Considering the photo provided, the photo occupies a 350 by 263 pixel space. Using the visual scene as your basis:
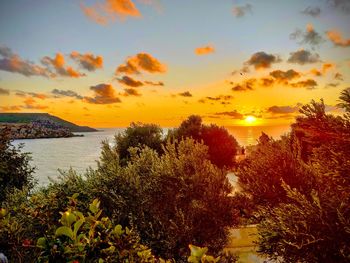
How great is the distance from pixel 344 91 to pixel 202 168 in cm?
876

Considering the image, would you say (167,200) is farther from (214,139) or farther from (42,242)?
(214,139)

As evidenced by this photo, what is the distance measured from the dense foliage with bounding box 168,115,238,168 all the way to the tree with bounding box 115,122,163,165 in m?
5.56

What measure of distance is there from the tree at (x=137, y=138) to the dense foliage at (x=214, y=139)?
556 cm

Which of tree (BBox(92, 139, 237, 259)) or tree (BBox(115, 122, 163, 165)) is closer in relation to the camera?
tree (BBox(92, 139, 237, 259))

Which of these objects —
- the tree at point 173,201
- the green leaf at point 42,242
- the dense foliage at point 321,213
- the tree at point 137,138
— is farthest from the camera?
the tree at point 137,138

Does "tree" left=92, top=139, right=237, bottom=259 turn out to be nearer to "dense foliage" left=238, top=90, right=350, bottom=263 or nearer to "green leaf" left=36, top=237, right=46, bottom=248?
"dense foliage" left=238, top=90, right=350, bottom=263

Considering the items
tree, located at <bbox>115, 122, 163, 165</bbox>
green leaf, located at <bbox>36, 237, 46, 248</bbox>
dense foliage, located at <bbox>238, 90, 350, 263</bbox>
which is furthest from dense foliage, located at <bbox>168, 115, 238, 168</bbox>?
green leaf, located at <bbox>36, 237, 46, 248</bbox>

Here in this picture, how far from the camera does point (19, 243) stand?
5793 mm

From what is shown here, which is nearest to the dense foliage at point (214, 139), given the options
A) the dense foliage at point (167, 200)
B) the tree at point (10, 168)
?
the tree at point (10, 168)

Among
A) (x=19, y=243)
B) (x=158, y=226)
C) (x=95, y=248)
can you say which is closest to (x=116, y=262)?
(x=95, y=248)

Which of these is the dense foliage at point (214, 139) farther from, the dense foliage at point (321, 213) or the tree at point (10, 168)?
the dense foliage at point (321, 213)

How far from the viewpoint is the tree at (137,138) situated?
42312mm

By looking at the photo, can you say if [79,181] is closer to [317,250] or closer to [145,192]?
[145,192]

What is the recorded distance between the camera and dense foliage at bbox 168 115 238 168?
162 ft
